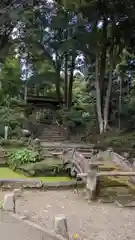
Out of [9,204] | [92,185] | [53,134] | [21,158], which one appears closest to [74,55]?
[53,134]

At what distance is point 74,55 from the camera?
24375 mm

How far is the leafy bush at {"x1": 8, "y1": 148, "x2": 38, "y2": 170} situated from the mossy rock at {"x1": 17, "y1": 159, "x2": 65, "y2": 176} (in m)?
0.36

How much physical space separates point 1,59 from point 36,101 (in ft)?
14.6

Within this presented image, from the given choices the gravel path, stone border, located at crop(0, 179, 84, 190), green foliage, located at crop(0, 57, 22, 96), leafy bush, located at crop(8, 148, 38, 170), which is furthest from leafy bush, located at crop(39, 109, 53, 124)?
the gravel path

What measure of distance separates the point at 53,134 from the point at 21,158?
25.7 ft

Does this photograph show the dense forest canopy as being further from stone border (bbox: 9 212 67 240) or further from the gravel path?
stone border (bbox: 9 212 67 240)

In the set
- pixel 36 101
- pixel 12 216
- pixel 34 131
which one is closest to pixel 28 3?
pixel 36 101

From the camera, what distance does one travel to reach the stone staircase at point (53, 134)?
20878 mm

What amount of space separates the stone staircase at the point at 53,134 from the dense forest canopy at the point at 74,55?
750 mm

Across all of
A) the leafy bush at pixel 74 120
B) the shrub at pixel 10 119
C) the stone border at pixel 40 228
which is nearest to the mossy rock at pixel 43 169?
the shrub at pixel 10 119

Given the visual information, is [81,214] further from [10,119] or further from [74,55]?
[74,55]

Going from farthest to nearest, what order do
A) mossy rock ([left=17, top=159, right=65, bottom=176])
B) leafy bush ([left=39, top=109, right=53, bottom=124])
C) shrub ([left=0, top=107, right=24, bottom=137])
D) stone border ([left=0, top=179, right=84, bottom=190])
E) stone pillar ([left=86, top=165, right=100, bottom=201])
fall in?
leafy bush ([left=39, top=109, right=53, bottom=124]) → shrub ([left=0, top=107, right=24, bottom=137]) → mossy rock ([left=17, top=159, right=65, bottom=176]) → stone border ([left=0, top=179, right=84, bottom=190]) → stone pillar ([left=86, top=165, right=100, bottom=201])

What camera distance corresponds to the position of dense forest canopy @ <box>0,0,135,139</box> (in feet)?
67.6

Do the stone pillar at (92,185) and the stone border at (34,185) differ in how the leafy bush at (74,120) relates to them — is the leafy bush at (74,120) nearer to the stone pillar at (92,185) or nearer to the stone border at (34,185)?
the stone border at (34,185)
